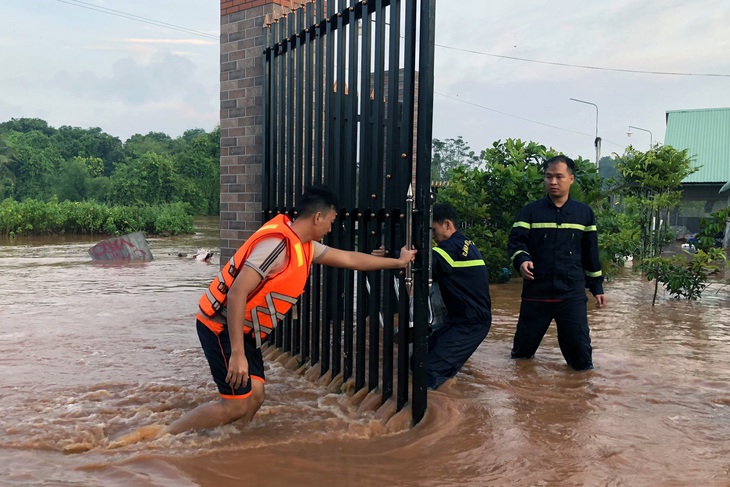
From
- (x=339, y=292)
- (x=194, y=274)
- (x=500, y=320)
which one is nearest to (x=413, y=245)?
(x=339, y=292)

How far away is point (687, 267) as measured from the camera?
31.6ft

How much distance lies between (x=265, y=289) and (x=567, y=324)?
9.37ft

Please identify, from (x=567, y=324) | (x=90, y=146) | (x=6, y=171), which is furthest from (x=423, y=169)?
(x=90, y=146)

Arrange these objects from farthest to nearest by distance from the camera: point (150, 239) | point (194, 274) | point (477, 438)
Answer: point (150, 239) → point (194, 274) → point (477, 438)

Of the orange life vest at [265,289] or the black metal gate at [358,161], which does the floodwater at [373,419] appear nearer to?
the black metal gate at [358,161]

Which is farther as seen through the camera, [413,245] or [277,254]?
[413,245]

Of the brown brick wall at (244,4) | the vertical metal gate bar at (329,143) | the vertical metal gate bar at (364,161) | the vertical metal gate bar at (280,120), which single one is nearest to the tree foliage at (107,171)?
the brown brick wall at (244,4)

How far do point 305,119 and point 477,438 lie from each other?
2801 mm

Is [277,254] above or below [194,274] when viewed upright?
above

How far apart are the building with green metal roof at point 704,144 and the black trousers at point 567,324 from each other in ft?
68.8

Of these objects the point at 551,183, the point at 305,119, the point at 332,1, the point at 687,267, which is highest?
the point at 332,1

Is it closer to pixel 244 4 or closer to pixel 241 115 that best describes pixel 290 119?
pixel 241 115

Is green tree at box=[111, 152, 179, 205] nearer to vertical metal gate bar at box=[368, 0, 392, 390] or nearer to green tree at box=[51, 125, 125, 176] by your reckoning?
green tree at box=[51, 125, 125, 176]

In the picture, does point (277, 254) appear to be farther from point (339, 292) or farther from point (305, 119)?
point (305, 119)
